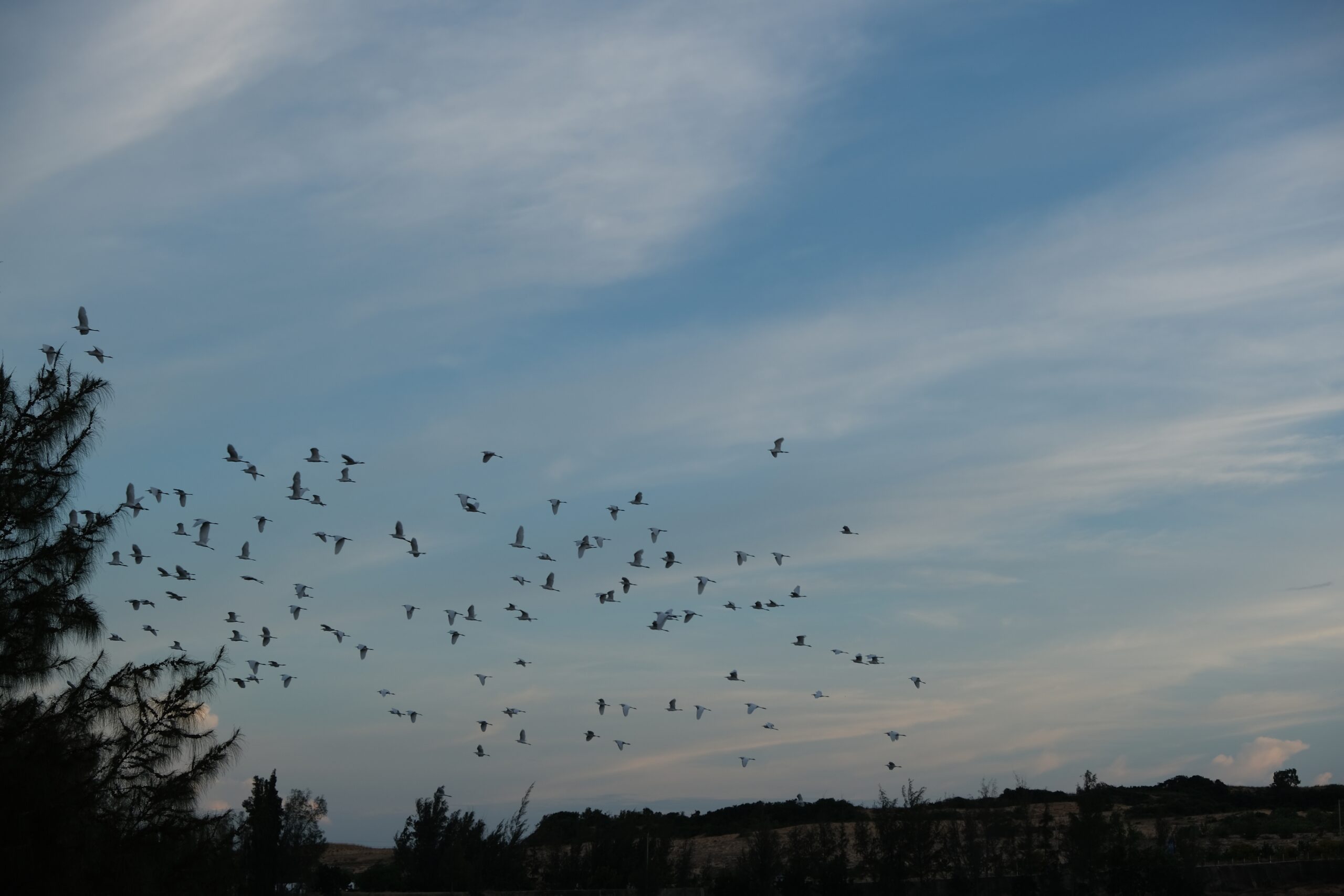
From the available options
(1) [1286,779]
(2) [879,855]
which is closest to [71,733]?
(2) [879,855]

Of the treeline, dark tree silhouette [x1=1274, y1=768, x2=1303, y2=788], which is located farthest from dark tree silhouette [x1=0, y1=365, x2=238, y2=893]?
dark tree silhouette [x1=1274, y1=768, x2=1303, y2=788]

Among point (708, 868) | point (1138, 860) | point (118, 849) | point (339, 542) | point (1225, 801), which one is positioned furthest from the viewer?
point (1225, 801)

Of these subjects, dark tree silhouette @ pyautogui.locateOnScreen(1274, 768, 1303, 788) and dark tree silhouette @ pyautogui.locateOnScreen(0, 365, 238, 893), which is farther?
dark tree silhouette @ pyautogui.locateOnScreen(1274, 768, 1303, 788)

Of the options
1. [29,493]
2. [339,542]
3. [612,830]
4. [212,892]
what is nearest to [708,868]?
[612,830]

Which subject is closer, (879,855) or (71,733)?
(71,733)

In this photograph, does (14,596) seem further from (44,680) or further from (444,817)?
(444,817)

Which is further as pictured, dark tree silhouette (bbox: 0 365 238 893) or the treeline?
the treeline

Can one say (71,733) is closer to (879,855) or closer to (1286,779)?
(879,855)

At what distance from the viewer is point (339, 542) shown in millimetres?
32812

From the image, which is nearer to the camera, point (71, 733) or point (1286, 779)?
point (71, 733)

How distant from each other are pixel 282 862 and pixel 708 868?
47.6 feet

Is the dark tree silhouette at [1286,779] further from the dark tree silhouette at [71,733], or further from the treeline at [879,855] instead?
the dark tree silhouette at [71,733]

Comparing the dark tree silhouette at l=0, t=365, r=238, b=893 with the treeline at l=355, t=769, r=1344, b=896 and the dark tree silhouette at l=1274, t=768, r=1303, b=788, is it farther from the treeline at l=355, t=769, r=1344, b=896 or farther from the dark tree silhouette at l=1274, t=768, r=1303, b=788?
the dark tree silhouette at l=1274, t=768, r=1303, b=788

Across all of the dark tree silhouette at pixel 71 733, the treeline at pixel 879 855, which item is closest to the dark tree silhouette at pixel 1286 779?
the treeline at pixel 879 855
